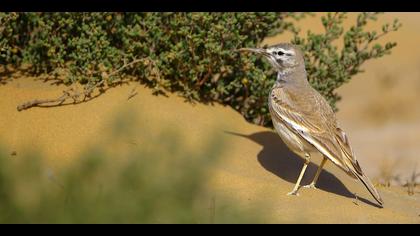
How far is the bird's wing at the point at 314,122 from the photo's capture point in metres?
7.41

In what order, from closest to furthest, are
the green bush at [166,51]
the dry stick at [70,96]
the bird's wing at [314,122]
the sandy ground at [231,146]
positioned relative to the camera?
1. the sandy ground at [231,146]
2. the bird's wing at [314,122]
3. the dry stick at [70,96]
4. the green bush at [166,51]

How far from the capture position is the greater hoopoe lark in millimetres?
7410

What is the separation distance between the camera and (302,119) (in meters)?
7.70

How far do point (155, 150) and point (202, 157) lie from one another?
421 millimetres

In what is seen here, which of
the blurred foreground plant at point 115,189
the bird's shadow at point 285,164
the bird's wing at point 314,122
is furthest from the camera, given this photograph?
the bird's shadow at point 285,164

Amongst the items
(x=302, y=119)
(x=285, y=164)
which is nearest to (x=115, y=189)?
(x=302, y=119)

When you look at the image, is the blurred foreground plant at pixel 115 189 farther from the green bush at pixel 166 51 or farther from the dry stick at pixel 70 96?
the green bush at pixel 166 51

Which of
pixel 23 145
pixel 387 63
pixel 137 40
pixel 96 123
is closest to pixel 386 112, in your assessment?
pixel 387 63

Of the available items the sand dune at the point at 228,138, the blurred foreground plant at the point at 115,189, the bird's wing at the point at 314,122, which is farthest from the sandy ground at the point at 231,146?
the blurred foreground plant at the point at 115,189

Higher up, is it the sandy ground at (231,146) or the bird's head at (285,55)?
the bird's head at (285,55)

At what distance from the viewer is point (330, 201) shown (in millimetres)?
7293

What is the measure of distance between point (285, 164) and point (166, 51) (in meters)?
2.09

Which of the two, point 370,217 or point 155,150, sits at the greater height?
point 155,150
